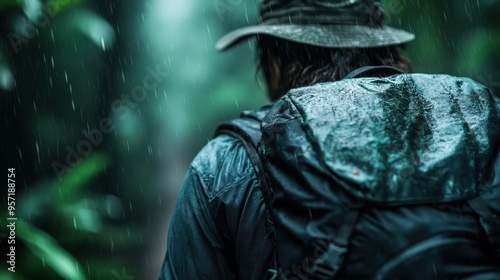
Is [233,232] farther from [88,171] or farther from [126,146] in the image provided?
[126,146]

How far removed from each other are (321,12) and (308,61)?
204 millimetres

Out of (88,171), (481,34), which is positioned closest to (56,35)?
(88,171)

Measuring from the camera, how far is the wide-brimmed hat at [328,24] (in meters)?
1.74

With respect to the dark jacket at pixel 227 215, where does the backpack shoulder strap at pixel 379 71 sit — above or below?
above

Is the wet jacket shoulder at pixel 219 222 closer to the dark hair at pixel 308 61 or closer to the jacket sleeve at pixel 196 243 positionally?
the jacket sleeve at pixel 196 243

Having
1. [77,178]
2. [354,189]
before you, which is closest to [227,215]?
[354,189]

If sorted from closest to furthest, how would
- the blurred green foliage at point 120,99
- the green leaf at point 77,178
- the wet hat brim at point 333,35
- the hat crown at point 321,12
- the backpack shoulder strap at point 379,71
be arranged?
1. the backpack shoulder strap at point 379,71
2. the wet hat brim at point 333,35
3. the hat crown at point 321,12
4. the blurred green foliage at point 120,99
5. the green leaf at point 77,178

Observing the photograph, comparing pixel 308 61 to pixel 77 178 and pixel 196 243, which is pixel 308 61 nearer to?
pixel 196 243

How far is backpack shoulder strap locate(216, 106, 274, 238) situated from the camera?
1.34 m

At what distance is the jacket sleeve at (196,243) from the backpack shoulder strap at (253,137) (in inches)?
6.9

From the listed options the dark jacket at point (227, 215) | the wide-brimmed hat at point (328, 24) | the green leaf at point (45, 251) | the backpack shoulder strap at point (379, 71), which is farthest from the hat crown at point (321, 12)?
the green leaf at point (45, 251)

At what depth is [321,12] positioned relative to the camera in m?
1.85

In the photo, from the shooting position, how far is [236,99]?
4871mm

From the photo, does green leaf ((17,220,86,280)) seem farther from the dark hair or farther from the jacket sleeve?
the dark hair
